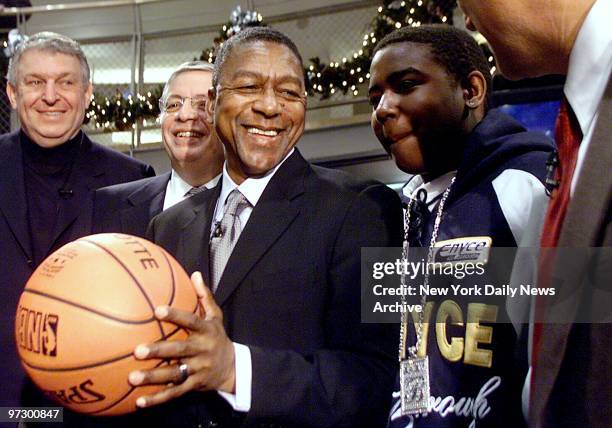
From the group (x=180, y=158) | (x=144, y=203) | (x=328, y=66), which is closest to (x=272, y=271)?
(x=144, y=203)

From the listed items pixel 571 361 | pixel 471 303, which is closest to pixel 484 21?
pixel 571 361

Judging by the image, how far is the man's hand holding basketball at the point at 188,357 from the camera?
4.11 ft

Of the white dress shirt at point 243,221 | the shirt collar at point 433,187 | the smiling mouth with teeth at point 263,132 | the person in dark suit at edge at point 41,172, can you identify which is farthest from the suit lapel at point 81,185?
the shirt collar at point 433,187

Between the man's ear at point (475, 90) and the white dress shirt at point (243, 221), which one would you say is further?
the man's ear at point (475, 90)

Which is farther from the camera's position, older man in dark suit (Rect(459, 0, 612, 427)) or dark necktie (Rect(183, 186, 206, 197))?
dark necktie (Rect(183, 186, 206, 197))

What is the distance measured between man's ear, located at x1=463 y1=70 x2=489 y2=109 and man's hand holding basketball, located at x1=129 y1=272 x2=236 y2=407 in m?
1.16

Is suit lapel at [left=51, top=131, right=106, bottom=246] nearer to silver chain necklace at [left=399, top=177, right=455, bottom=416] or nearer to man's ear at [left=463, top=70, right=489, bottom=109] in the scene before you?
silver chain necklace at [left=399, top=177, right=455, bottom=416]

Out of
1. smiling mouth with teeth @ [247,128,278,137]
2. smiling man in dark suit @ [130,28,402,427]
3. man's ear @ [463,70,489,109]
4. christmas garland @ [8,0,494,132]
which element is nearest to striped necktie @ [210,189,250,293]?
smiling man in dark suit @ [130,28,402,427]

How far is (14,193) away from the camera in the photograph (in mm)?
2809

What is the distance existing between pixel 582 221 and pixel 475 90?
51.9 inches

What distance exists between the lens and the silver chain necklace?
1748 millimetres

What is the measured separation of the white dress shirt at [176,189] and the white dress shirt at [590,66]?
78.2 inches

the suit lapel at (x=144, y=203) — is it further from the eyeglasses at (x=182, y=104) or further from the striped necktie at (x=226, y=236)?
the striped necktie at (x=226, y=236)

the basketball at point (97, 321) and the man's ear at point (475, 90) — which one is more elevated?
the man's ear at point (475, 90)
